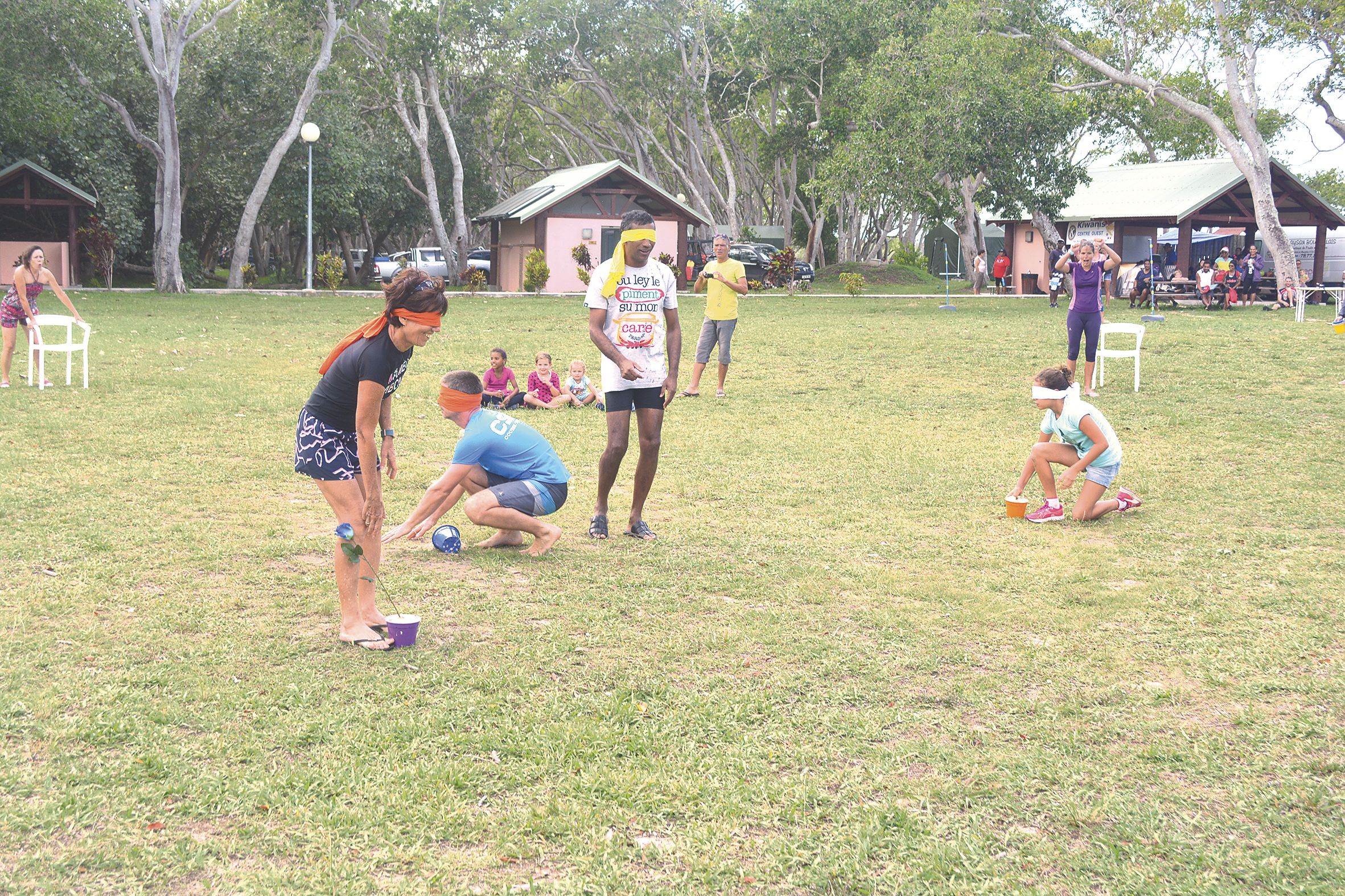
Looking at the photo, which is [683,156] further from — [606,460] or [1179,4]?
[606,460]

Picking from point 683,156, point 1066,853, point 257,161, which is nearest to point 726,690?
point 1066,853

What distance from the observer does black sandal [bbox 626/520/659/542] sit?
707cm

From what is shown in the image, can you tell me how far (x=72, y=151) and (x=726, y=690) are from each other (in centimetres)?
3651

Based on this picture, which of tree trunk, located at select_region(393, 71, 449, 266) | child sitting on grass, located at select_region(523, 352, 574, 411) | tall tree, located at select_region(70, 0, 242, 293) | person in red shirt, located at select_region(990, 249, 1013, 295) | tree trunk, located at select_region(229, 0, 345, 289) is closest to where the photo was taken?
child sitting on grass, located at select_region(523, 352, 574, 411)

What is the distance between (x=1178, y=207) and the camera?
3725cm

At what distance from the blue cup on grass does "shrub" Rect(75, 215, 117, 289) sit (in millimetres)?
32244

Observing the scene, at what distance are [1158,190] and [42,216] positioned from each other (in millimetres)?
34944

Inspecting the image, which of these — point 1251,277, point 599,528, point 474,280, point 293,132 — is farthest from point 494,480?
point 474,280

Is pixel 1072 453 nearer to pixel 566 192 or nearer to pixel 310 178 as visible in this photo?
pixel 310 178

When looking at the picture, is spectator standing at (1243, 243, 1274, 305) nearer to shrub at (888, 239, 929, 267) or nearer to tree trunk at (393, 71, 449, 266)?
shrub at (888, 239, 929, 267)

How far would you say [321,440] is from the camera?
192 inches

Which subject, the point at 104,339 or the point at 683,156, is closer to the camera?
the point at 104,339

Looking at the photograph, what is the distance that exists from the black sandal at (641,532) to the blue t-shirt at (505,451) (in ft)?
1.73

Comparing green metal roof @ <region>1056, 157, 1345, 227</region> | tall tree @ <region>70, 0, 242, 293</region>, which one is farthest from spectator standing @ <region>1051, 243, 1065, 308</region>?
tall tree @ <region>70, 0, 242, 293</region>
